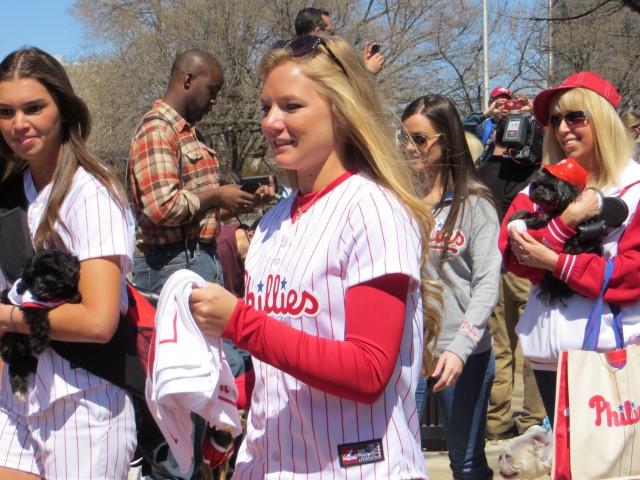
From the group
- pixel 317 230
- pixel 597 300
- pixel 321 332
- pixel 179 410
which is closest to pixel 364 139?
pixel 317 230

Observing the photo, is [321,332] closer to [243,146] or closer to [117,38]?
[243,146]

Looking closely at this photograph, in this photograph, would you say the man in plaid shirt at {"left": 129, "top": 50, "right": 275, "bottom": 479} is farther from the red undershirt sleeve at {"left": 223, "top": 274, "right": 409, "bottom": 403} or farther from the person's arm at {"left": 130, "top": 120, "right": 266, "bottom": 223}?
the red undershirt sleeve at {"left": 223, "top": 274, "right": 409, "bottom": 403}

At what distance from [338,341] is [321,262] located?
21cm

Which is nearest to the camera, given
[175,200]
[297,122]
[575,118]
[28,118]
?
[297,122]

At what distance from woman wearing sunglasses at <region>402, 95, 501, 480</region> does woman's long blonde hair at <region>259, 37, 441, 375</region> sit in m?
1.71

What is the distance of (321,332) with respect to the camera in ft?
7.03

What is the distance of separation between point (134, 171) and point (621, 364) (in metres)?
2.81

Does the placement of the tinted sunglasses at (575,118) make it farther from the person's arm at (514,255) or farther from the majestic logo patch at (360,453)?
the majestic logo patch at (360,453)

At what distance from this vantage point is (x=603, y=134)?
3.65 m

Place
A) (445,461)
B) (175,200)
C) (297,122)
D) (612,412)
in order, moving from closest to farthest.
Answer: (297,122) → (612,412) → (175,200) → (445,461)

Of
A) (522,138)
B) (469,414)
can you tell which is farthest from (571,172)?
(522,138)

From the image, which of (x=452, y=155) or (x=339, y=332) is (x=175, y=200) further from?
(x=339, y=332)

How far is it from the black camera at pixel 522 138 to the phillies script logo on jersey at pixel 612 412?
10.2ft

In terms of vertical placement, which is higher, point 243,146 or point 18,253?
point 243,146
